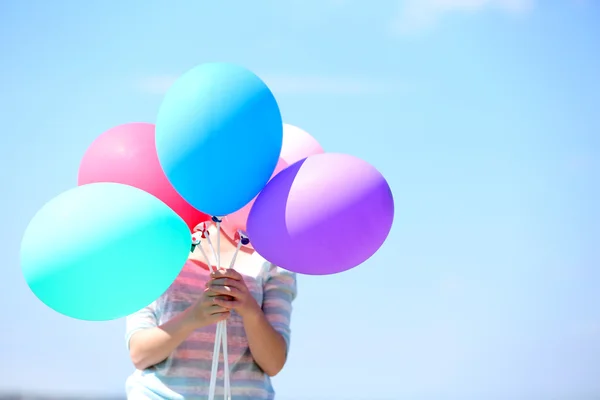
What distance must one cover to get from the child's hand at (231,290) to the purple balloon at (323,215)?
0.38ft

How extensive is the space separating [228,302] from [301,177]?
0.37 meters

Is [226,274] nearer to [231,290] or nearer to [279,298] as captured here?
[231,290]

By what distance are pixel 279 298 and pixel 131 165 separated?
0.58 m

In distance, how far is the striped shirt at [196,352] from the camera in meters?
2.04

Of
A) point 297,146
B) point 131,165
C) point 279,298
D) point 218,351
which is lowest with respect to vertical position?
point 218,351

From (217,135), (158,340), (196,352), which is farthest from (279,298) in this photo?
(217,135)

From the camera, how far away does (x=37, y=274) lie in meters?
1.70

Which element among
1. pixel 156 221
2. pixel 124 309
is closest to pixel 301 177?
pixel 156 221

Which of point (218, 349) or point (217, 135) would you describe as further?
point (218, 349)

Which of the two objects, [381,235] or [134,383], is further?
[134,383]

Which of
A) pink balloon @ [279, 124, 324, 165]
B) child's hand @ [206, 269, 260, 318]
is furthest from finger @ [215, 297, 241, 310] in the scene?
pink balloon @ [279, 124, 324, 165]

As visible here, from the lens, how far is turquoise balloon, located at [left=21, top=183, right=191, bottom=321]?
5.50ft

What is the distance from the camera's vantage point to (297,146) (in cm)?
214

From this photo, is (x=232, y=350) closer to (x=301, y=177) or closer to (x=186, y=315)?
(x=186, y=315)
